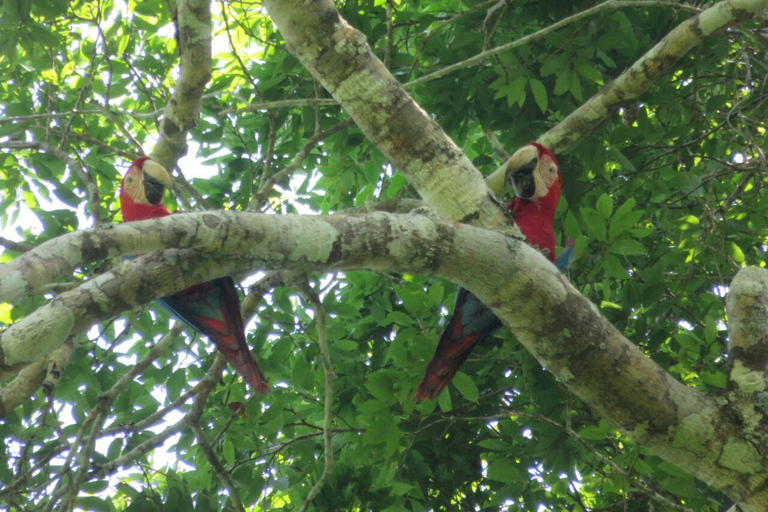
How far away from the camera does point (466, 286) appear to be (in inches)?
65.5

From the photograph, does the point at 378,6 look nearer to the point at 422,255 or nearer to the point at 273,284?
the point at 273,284

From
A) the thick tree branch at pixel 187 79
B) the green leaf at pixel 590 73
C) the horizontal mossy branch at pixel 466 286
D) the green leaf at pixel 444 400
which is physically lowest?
the horizontal mossy branch at pixel 466 286

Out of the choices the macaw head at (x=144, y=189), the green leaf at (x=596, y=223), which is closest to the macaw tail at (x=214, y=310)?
the macaw head at (x=144, y=189)

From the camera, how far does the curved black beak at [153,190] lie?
8.15 ft

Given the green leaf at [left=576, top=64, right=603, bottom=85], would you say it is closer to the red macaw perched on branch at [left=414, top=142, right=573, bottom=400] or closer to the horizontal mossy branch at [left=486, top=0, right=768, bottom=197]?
the horizontal mossy branch at [left=486, top=0, right=768, bottom=197]

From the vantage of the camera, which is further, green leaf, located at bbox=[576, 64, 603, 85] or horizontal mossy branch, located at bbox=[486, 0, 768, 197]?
green leaf, located at bbox=[576, 64, 603, 85]

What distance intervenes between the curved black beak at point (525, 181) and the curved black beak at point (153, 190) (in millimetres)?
1206

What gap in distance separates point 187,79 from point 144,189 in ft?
1.58

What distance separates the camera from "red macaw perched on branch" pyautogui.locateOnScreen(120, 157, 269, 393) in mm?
2430

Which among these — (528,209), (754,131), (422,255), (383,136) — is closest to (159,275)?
(422,255)

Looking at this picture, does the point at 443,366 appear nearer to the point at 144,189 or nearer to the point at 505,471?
the point at 505,471

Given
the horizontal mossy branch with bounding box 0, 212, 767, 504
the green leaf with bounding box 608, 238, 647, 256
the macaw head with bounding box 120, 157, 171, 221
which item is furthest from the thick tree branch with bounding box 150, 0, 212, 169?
the green leaf with bounding box 608, 238, 647, 256

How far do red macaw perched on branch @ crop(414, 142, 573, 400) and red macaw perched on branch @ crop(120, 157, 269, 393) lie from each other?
0.59 metres

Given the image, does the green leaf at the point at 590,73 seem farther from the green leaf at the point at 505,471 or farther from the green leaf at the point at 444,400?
the green leaf at the point at 505,471
